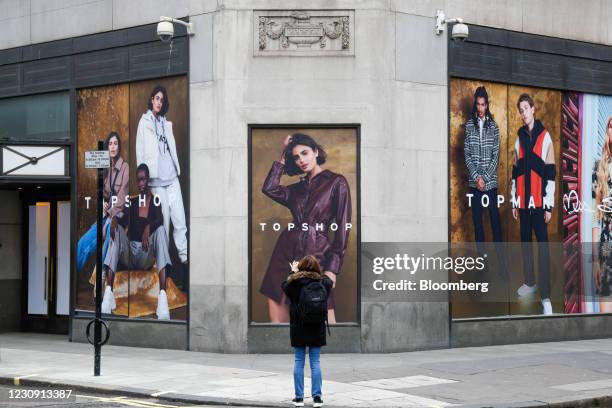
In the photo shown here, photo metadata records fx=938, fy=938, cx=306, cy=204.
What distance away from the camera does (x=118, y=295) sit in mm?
18969

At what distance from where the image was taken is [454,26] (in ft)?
57.8

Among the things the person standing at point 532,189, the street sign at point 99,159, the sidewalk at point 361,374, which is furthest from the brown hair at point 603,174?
the street sign at point 99,159

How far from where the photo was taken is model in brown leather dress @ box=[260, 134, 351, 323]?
56.8 ft

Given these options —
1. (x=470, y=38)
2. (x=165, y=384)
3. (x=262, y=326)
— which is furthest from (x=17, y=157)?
(x=470, y=38)

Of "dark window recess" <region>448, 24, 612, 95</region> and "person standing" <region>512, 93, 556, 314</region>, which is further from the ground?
"dark window recess" <region>448, 24, 612, 95</region>

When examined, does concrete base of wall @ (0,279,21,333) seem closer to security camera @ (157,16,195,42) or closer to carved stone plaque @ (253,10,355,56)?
security camera @ (157,16,195,42)

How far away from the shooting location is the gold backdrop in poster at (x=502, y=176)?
18.4 meters

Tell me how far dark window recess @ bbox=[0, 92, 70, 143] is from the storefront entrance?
1366 millimetres

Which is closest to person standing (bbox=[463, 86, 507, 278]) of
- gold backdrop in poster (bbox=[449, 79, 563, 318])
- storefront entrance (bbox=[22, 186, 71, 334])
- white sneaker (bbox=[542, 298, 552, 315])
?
gold backdrop in poster (bbox=[449, 79, 563, 318])

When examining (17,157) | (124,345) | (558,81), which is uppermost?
(558,81)

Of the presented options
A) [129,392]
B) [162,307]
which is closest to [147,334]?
[162,307]

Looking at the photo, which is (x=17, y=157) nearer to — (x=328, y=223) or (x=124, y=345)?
(x=124, y=345)

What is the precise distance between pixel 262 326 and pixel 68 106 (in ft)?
21.9

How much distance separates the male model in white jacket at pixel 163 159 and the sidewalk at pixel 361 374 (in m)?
2.47
